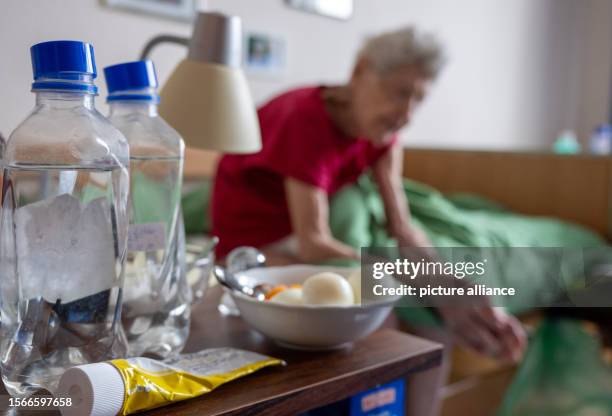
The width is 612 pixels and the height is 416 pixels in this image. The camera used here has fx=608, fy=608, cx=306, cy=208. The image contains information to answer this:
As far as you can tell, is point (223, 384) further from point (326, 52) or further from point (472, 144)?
point (472, 144)

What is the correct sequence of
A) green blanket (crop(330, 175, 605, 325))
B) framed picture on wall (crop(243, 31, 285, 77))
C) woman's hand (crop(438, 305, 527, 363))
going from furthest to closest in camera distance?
1. framed picture on wall (crop(243, 31, 285, 77))
2. green blanket (crop(330, 175, 605, 325))
3. woman's hand (crop(438, 305, 527, 363))

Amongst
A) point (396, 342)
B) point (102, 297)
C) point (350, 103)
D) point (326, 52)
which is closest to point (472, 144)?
point (326, 52)

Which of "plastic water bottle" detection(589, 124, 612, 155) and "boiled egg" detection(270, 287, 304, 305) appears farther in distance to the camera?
"plastic water bottle" detection(589, 124, 612, 155)

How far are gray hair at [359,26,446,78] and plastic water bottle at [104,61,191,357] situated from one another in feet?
2.44

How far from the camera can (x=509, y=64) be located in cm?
325

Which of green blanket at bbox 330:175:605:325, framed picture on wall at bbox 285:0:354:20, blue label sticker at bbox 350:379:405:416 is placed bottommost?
green blanket at bbox 330:175:605:325

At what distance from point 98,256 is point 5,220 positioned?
0.08 meters

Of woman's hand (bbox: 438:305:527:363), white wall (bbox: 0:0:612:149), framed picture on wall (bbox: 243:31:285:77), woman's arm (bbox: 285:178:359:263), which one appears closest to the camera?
woman's hand (bbox: 438:305:527:363)

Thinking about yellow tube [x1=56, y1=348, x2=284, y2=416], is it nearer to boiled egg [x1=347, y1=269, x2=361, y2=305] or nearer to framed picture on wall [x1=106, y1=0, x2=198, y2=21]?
boiled egg [x1=347, y1=269, x2=361, y2=305]

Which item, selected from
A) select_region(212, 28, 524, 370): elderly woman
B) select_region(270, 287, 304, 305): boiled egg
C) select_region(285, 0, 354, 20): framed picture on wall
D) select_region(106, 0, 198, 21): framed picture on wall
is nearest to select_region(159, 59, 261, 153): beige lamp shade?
select_region(270, 287, 304, 305): boiled egg

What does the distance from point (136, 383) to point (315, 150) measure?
2.80 ft

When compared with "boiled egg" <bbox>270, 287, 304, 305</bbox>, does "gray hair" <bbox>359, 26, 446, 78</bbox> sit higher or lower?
higher

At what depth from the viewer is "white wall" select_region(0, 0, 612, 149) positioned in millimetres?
2205

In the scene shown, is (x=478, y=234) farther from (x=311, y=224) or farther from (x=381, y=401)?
(x=381, y=401)
